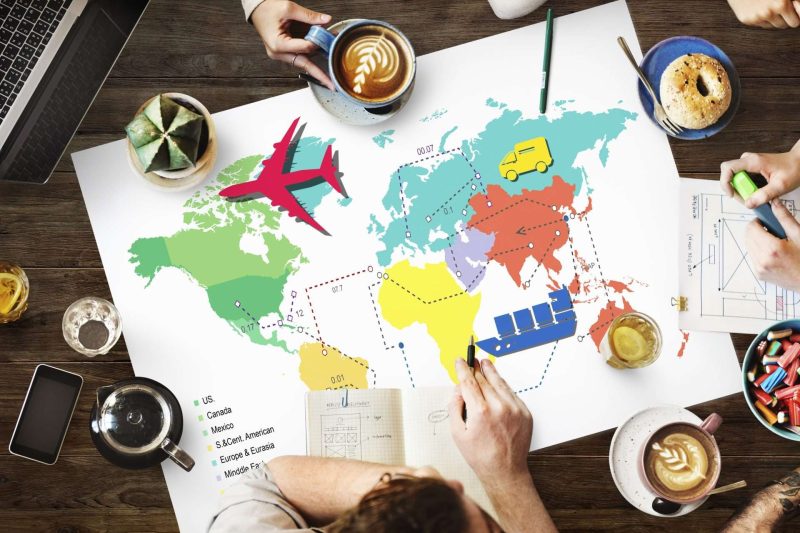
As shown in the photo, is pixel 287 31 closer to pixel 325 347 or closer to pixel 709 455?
pixel 325 347

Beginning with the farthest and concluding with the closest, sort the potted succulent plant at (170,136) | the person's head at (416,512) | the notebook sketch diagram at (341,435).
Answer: the notebook sketch diagram at (341,435) < the potted succulent plant at (170,136) < the person's head at (416,512)

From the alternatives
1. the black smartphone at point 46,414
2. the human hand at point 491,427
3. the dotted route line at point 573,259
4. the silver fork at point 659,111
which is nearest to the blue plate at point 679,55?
the silver fork at point 659,111

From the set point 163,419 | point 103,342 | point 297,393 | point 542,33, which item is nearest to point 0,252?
point 103,342

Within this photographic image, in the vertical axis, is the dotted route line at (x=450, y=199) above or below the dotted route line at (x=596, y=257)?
above

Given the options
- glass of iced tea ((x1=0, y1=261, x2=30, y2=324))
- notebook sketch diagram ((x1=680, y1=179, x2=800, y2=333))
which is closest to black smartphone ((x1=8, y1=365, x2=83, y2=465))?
glass of iced tea ((x1=0, y1=261, x2=30, y2=324))

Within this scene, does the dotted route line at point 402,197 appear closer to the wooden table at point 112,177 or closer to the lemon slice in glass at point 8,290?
the wooden table at point 112,177

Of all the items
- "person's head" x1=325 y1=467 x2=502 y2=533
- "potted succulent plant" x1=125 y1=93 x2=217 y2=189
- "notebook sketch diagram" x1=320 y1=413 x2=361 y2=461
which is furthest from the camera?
"notebook sketch diagram" x1=320 y1=413 x2=361 y2=461

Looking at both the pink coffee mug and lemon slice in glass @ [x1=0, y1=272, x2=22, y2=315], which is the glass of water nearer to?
lemon slice in glass @ [x1=0, y1=272, x2=22, y2=315]
